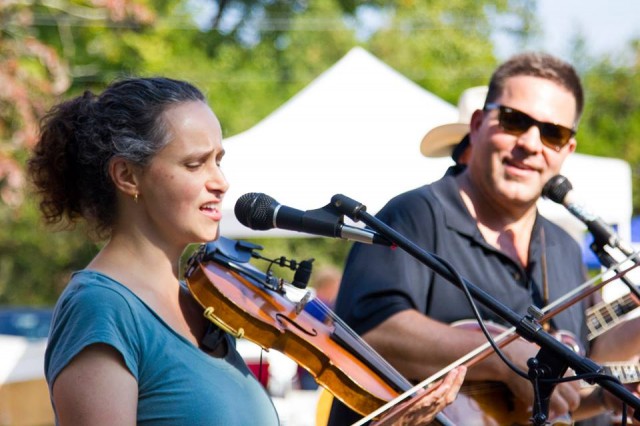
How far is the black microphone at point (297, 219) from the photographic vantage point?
91.9 inches

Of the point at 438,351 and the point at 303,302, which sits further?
the point at 438,351

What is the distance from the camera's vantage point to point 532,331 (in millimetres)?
2289

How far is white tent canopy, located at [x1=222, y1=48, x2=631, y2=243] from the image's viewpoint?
614cm

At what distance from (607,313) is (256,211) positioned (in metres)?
1.69

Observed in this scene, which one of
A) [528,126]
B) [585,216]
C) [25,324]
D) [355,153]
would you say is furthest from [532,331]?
[25,324]

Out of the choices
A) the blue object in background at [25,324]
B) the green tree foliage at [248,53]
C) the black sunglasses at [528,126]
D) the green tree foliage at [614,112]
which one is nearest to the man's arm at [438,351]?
the black sunglasses at [528,126]

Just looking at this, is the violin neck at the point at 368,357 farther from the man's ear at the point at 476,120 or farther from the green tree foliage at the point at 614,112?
the green tree foliage at the point at 614,112

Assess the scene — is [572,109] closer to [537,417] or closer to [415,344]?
[415,344]

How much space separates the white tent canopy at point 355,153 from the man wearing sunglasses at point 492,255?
2.44 meters

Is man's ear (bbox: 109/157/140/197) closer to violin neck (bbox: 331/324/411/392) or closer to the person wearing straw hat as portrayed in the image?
violin neck (bbox: 331/324/411/392)

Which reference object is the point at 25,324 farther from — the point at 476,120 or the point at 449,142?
the point at 476,120

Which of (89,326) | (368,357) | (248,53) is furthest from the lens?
(248,53)

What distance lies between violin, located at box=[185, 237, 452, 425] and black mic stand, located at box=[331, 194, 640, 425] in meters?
0.26

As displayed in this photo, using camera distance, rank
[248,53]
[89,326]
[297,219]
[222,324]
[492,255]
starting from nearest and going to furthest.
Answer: [89,326], [297,219], [222,324], [492,255], [248,53]
